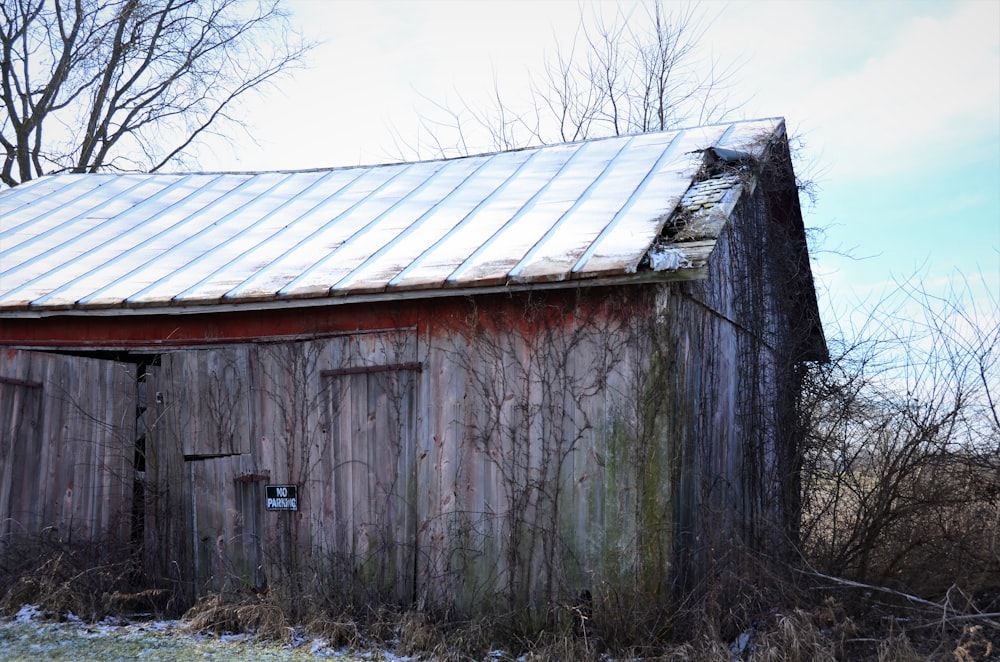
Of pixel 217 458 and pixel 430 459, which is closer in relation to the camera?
pixel 430 459

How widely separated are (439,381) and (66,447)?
3982mm

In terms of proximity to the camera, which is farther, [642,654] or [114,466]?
[114,466]

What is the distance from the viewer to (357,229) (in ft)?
31.1

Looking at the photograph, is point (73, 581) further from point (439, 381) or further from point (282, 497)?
point (439, 381)

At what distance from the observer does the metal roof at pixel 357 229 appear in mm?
7621

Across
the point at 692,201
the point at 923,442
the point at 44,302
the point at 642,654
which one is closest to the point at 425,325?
the point at 692,201

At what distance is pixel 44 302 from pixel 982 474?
8.43m

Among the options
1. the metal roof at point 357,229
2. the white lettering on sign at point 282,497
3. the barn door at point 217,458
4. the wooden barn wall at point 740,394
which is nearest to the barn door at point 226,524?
the barn door at point 217,458

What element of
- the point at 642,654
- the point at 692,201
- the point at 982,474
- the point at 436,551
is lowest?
the point at 642,654

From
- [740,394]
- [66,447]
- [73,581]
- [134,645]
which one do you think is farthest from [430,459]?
[66,447]

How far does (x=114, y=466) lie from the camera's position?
902 centimetres

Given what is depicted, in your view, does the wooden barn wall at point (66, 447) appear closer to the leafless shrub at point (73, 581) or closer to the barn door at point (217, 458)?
the leafless shrub at point (73, 581)

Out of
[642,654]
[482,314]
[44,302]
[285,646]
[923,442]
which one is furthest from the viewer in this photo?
[44,302]

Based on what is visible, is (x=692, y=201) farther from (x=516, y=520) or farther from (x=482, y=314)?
(x=516, y=520)
